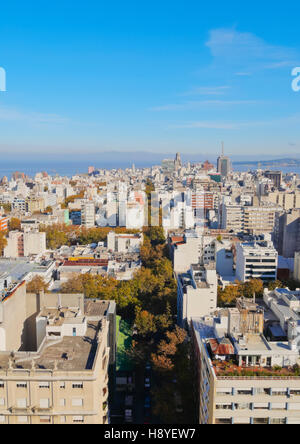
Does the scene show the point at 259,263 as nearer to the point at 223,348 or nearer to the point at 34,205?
the point at 223,348

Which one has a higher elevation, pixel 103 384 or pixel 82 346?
pixel 82 346

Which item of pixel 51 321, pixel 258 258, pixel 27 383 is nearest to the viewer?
pixel 27 383

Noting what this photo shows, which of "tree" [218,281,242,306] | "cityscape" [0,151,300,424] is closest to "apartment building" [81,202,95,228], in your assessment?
"cityscape" [0,151,300,424]

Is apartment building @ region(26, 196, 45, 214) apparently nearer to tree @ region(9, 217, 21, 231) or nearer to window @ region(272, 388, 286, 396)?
tree @ region(9, 217, 21, 231)

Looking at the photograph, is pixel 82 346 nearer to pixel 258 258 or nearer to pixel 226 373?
pixel 226 373

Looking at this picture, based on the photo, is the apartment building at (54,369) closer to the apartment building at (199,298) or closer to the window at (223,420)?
the window at (223,420)

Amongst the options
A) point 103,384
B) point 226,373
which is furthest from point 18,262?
point 226,373
